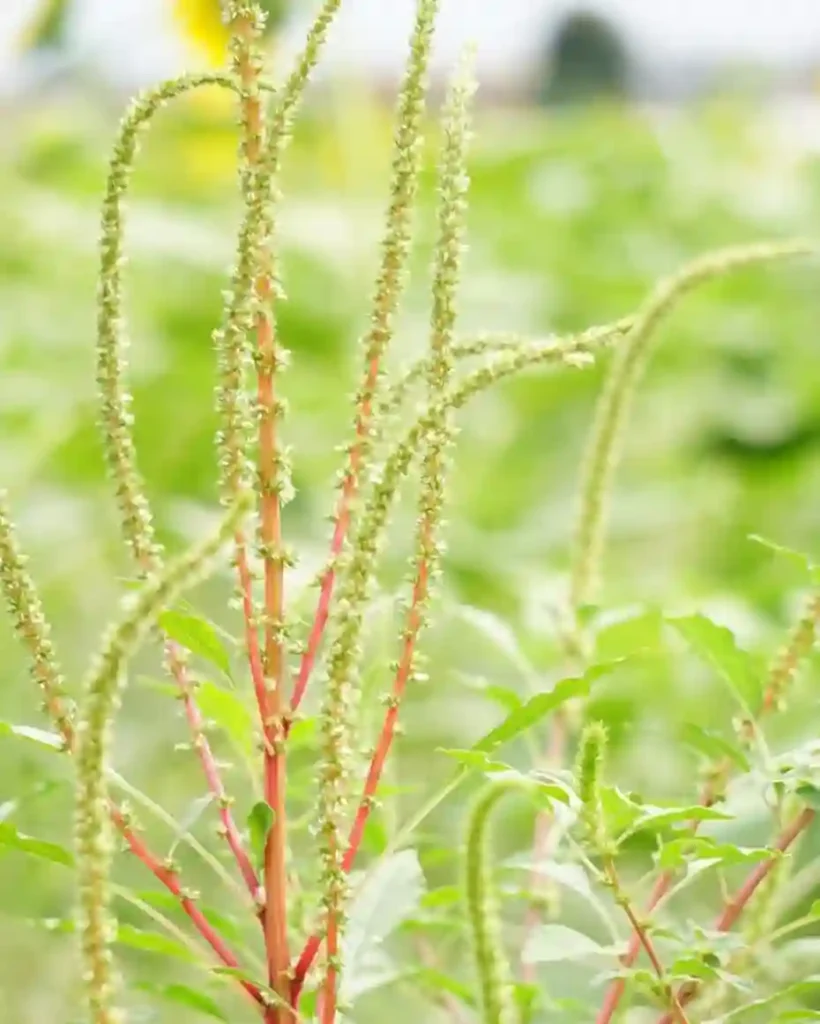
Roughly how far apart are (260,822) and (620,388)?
0.14m

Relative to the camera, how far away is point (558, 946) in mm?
331

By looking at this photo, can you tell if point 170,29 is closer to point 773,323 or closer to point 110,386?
point 773,323

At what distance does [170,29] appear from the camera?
112 cm

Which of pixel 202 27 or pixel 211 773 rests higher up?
pixel 202 27

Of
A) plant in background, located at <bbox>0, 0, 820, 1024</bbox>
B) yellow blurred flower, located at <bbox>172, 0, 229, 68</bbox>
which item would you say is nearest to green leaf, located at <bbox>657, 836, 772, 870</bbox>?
plant in background, located at <bbox>0, 0, 820, 1024</bbox>

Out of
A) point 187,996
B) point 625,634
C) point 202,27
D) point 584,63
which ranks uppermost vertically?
point 584,63

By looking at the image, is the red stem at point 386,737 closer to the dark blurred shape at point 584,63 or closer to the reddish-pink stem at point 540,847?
the reddish-pink stem at point 540,847

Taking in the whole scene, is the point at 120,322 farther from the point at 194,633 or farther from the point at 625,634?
the point at 625,634

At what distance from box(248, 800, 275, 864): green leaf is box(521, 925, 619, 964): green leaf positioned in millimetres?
64

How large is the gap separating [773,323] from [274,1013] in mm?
1091

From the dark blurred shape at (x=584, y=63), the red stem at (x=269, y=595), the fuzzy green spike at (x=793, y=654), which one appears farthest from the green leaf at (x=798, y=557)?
the dark blurred shape at (x=584, y=63)

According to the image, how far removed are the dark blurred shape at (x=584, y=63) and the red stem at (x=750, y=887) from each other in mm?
1960

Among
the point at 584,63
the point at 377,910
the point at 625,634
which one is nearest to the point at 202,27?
the point at 625,634

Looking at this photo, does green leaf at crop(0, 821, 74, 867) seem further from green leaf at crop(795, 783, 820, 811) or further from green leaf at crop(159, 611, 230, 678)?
green leaf at crop(795, 783, 820, 811)
